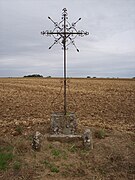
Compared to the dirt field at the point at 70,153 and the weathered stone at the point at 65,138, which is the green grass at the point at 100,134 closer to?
the dirt field at the point at 70,153

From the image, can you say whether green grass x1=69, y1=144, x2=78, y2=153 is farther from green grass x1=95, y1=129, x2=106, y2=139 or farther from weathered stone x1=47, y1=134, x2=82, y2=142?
green grass x1=95, y1=129, x2=106, y2=139

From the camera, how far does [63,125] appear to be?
364 inches

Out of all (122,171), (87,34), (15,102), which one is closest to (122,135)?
(122,171)

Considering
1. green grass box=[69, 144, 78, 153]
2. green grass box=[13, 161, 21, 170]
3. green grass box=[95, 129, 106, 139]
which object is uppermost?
green grass box=[95, 129, 106, 139]

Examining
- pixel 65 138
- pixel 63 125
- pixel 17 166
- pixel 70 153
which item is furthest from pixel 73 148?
pixel 17 166

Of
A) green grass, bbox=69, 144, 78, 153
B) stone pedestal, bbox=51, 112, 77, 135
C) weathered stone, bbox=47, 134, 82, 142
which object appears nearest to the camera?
green grass, bbox=69, 144, 78, 153

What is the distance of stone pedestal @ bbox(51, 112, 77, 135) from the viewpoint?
9250 millimetres

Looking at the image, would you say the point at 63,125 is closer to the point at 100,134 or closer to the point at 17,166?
the point at 100,134

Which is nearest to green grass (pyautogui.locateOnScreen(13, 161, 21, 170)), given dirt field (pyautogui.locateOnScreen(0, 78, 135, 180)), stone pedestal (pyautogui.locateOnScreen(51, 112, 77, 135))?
dirt field (pyautogui.locateOnScreen(0, 78, 135, 180))

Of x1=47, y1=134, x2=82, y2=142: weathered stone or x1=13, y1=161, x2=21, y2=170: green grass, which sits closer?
x1=13, y1=161, x2=21, y2=170: green grass

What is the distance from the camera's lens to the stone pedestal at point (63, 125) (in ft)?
30.3

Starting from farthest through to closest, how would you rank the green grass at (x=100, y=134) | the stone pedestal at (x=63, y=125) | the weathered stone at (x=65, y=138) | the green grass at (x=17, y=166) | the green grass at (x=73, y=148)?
the stone pedestal at (x=63, y=125) → the green grass at (x=100, y=134) → the weathered stone at (x=65, y=138) → the green grass at (x=73, y=148) → the green grass at (x=17, y=166)

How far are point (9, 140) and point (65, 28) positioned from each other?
3.83 metres

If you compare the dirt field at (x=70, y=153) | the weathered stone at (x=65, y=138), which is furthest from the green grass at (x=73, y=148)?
the weathered stone at (x=65, y=138)
